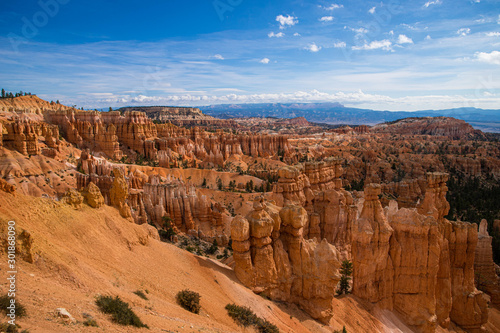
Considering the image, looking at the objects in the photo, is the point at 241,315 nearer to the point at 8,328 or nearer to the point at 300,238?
the point at 300,238

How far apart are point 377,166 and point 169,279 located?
6152cm

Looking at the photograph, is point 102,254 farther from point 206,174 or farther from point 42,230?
point 206,174

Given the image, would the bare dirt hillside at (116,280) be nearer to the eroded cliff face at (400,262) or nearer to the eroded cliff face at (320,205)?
the eroded cliff face at (400,262)

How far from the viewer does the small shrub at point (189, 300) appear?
10.7 meters

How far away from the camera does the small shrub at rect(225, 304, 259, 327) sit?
11497 millimetres

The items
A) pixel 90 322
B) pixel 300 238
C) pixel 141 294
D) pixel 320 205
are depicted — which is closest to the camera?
pixel 90 322

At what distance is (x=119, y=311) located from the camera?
8.05m

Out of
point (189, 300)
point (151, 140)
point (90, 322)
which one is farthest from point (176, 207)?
point (151, 140)

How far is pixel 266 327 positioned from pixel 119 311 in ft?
18.3

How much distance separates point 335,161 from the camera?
99.2ft

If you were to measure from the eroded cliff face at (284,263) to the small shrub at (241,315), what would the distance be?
205cm

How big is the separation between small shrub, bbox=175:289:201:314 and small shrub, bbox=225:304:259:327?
148 cm

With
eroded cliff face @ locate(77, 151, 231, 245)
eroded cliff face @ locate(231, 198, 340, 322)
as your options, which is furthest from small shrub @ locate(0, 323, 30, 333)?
eroded cliff face @ locate(77, 151, 231, 245)

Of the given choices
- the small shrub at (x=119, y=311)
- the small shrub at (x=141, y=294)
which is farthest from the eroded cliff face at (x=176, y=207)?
the small shrub at (x=119, y=311)
